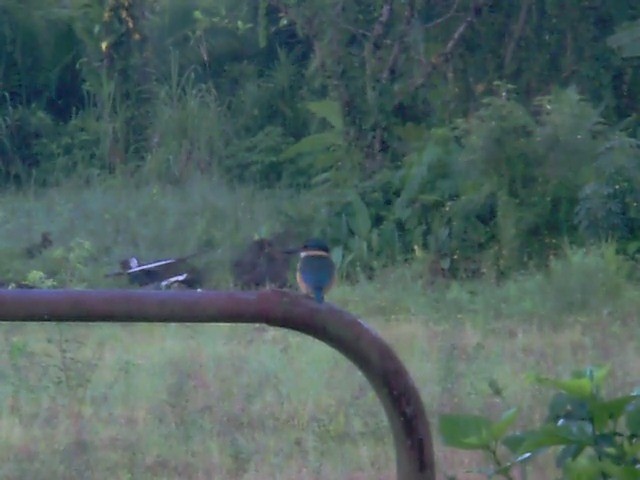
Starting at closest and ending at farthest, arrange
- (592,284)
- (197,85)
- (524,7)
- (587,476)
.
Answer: (587,476)
(592,284)
(524,7)
(197,85)

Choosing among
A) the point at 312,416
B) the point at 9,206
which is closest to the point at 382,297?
the point at 312,416

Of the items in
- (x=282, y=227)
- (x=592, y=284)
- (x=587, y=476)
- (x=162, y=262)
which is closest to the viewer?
(x=587, y=476)

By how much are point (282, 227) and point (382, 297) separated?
2109mm

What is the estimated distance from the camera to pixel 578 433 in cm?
211

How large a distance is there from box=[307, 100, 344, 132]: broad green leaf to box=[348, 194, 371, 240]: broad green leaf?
1233mm

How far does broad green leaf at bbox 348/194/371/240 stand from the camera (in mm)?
8625

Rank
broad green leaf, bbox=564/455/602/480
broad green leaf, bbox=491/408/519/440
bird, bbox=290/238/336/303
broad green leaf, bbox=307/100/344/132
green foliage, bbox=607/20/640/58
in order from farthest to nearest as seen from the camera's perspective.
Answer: broad green leaf, bbox=307/100/344/132, green foliage, bbox=607/20/640/58, bird, bbox=290/238/336/303, broad green leaf, bbox=491/408/519/440, broad green leaf, bbox=564/455/602/480

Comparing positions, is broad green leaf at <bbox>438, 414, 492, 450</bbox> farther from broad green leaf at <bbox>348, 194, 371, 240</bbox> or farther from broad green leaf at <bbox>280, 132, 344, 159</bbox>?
broad green leaf at <bbox>280, 132, 344, 159</bbox>

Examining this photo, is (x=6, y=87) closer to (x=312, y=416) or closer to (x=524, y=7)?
(x=524, y=7)

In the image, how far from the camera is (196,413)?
4.34 metres

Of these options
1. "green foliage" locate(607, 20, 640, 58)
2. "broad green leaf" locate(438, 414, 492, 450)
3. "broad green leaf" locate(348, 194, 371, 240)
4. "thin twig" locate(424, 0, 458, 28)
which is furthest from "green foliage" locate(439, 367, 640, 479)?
"thin twig" locate(424, 0, 458, 28)

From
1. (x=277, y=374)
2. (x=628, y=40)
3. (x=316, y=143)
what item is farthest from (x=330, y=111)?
(x=277, y=374)

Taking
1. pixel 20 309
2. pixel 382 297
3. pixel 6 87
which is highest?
pixel 20 309

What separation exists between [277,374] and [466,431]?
9.02 ft
